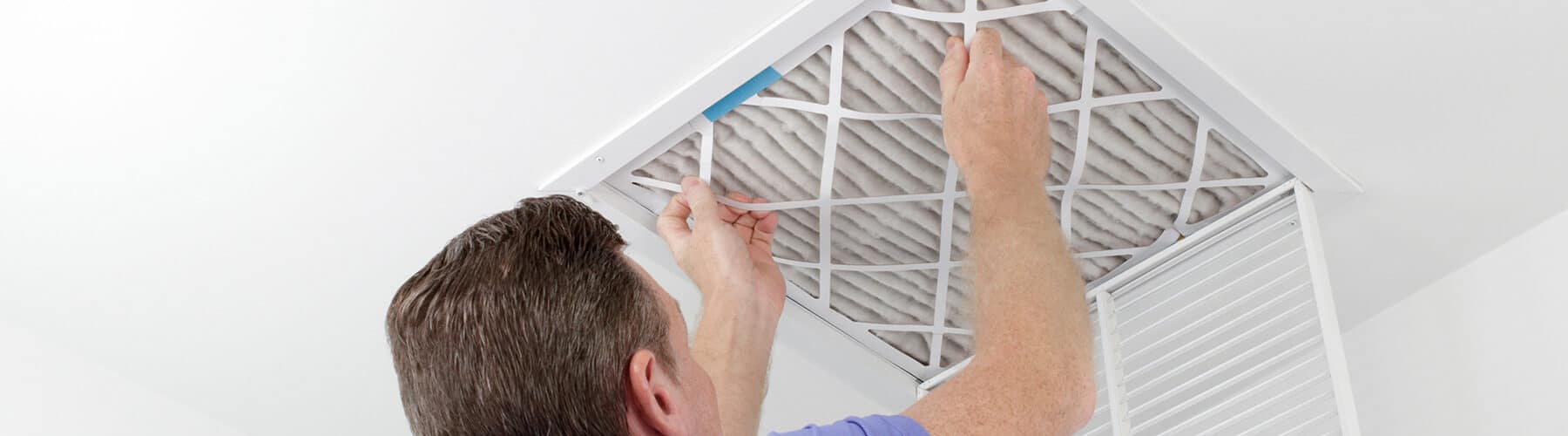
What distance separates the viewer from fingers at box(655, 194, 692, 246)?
158 cm

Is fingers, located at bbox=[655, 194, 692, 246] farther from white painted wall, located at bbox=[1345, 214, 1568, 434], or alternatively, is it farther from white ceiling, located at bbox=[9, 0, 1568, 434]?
white painted wall, located at bbox=[1345, 214, 1568, 434]

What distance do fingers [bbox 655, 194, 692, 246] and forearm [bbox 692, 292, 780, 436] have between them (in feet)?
0.28

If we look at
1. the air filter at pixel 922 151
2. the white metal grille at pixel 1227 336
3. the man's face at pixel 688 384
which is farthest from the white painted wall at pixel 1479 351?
the man's face at pixel 688 384

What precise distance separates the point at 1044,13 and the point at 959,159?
0.19 meters

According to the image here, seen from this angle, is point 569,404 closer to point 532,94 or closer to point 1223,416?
point 532,94

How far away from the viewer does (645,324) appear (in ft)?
3.15

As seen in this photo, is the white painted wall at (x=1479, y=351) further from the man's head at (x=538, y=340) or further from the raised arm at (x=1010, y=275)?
the man's head at (x=538, y=340)

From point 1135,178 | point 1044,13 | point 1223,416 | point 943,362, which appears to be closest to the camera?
point 1044,13

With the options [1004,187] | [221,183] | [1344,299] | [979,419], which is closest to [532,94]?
[221,183]

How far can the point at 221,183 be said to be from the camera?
1.59 metres

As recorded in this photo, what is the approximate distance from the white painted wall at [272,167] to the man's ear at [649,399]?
539mm

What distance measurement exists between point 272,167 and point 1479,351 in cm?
149

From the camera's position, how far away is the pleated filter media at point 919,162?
1.41 metres

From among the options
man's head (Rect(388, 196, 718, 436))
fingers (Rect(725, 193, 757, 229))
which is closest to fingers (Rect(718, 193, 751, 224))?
fingers (Rect(725, 193, 757, 229))
